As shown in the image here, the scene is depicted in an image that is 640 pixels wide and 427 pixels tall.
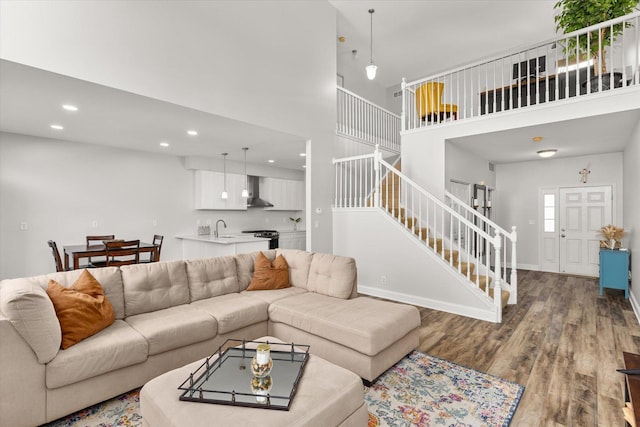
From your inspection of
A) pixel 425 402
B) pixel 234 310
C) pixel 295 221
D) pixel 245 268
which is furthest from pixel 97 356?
pixel 295 221

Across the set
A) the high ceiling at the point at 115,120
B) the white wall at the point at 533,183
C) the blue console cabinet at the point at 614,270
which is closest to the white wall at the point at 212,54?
the high ceiling at the point at 115,120

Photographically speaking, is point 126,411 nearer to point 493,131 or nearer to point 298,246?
point 493,131

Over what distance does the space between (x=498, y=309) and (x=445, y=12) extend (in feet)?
18.8

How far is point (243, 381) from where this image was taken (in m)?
1.73

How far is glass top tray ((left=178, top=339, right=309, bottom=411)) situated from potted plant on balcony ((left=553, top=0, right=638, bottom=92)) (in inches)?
202

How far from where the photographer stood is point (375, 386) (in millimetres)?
2486

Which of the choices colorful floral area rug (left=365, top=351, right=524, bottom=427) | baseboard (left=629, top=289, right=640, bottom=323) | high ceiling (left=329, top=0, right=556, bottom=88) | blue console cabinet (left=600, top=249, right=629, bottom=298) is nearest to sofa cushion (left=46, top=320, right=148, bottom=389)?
colorful floral area rug (left=365, top=351, right=524, bottom=427)

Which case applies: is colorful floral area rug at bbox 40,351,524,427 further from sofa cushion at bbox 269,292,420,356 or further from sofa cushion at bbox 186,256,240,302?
sofa cushion at bbox 186,256,240,302

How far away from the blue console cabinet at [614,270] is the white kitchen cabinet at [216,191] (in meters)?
7.00

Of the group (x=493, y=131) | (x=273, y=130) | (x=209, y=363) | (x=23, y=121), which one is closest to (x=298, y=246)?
(x=273, y=130)

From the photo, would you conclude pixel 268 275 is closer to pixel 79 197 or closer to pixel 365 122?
pixel 79 197

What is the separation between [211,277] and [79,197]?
362 centimetres

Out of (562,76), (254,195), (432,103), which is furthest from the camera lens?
→ (254,195)

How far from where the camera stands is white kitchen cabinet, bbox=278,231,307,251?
26.2ft
